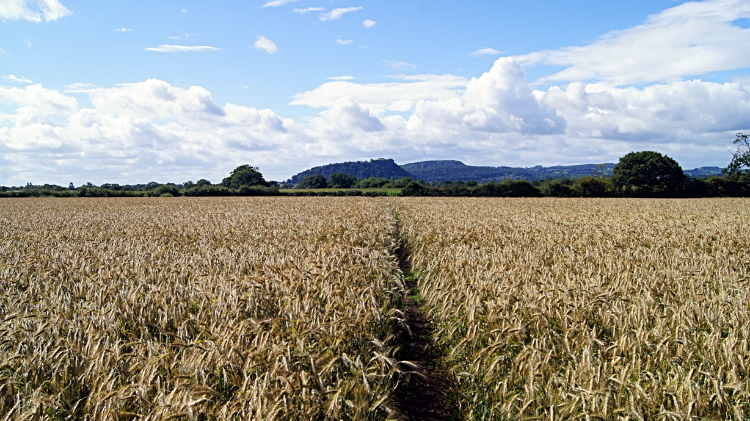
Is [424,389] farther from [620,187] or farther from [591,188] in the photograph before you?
[620,187]

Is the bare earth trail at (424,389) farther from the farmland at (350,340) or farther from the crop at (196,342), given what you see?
the crop at (196,342)

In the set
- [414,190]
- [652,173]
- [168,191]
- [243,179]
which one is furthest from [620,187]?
[243,179]

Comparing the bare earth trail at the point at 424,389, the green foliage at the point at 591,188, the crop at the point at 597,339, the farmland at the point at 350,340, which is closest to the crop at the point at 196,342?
the farmland at the point at 350,340

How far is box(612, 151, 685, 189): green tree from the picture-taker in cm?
6738

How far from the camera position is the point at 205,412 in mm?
2803

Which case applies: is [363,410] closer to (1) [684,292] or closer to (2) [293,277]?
(2) [293,277]

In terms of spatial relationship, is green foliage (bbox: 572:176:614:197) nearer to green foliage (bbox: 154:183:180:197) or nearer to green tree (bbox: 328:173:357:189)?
green foliage (bbox: 154:183:180:197)

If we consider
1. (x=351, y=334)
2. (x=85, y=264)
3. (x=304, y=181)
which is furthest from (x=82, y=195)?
(x=351, y=334)

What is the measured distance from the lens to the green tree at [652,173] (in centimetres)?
6738

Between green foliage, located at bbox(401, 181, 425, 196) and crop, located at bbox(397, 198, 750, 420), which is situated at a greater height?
green foliage, located at bbox(401, 181, 425, 196)

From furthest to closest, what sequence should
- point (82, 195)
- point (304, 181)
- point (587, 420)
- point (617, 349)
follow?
point (304, 181) → point (82, 195) → point (617, 349) → point (587, 420)

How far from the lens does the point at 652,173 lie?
68000 mm

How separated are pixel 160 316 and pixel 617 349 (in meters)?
4.78

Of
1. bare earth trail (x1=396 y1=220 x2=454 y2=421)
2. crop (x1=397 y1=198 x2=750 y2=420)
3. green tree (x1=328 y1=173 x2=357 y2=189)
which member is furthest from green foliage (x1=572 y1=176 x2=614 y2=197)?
green tree (x1=328 y1=173 x2=357 y2=189)
